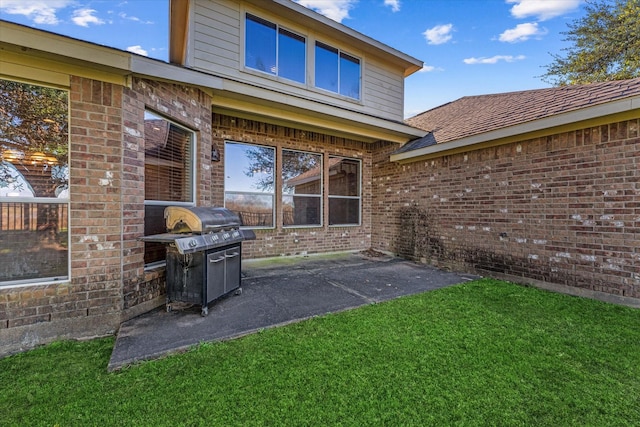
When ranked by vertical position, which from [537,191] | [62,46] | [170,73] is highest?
[170,73]

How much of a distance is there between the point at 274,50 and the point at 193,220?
4.81 meters

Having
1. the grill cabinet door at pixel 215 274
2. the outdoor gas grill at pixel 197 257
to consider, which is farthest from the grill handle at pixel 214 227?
the grill cabinet door at pixel 215 274

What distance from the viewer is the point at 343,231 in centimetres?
786

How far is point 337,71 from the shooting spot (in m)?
7.24

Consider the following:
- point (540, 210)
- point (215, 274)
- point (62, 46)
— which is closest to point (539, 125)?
point (540, 210)

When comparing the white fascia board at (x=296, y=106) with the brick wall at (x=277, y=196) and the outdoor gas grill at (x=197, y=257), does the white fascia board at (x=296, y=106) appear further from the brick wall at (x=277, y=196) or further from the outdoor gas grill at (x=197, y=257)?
the outdoor gas grill at (x=197, y=257)

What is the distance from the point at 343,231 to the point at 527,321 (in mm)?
4962

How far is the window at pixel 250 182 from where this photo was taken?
6191 millimetres

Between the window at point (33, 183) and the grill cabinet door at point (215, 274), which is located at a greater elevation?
the window at point (33, 183)

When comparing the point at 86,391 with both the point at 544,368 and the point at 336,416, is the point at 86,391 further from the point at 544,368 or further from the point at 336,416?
the point at 544,368

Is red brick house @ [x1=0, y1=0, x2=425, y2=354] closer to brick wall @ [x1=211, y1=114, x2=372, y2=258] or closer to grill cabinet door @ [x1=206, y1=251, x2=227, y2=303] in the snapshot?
brick wall @ [x1=211, y1=114, x2=372, y2=258]

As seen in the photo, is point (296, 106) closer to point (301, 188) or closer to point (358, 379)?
point (301, 188)

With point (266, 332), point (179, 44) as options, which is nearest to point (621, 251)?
point (266, 332)

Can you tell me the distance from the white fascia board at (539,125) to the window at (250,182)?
12.1ft
